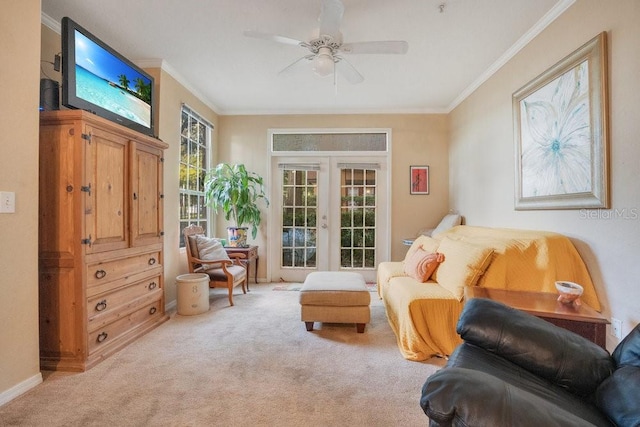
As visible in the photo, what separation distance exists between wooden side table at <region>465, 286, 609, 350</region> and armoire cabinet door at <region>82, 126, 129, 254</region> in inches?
108

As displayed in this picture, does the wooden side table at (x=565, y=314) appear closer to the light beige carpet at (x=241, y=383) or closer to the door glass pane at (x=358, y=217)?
the light beige carpet at (x=241, y=383)

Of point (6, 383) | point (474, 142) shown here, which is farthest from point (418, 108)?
point (6, 383)

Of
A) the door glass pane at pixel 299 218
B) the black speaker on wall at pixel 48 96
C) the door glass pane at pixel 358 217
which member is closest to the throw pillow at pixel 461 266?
the door glass pane at pixel 358 217

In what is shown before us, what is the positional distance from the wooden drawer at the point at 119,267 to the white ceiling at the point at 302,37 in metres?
2.01

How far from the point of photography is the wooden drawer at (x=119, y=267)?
216cm

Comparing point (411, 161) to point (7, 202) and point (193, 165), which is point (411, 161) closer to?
point (193, 165)

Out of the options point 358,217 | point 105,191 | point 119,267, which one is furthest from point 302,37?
point 358,217

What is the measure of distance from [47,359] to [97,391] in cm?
58

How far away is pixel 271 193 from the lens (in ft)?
15.5

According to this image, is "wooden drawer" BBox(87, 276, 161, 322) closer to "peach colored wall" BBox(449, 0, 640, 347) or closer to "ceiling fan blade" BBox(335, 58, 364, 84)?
"ceiling fan blade" BBox(335, 58, 364, 84)

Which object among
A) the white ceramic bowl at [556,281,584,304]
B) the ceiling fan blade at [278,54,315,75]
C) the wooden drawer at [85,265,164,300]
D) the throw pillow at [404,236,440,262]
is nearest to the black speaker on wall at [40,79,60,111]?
the wooden drawer at [85,265,164,300]

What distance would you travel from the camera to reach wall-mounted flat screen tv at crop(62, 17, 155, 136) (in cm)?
207

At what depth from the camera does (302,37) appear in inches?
108

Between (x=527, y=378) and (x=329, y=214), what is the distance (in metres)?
3.62
